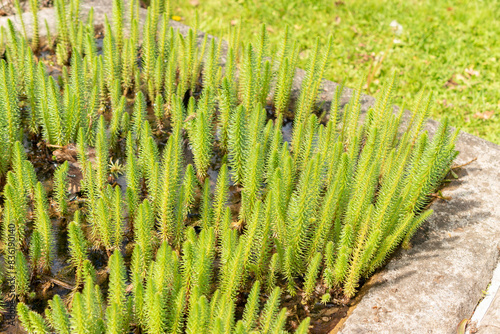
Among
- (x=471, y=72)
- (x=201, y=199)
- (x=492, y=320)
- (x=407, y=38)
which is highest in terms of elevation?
(x=407, y=38)

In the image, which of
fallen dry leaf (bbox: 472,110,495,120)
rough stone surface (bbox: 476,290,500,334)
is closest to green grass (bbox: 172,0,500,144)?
fallen dry leaf (bbox: 472,110,495,120)

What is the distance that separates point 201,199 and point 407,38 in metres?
3.94

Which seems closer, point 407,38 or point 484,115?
point 484,115

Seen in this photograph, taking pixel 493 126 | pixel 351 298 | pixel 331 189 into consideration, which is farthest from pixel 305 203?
pixel 493 126

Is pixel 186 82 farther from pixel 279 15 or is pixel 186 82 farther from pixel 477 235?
pixel 279 15

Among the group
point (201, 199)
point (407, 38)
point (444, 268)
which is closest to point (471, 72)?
point (407, 38)

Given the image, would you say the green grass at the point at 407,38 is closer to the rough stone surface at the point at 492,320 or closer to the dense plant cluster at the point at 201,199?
the dense plant cluster at the point at 201,199

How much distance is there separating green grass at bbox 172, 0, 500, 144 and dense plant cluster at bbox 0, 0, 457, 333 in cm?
194

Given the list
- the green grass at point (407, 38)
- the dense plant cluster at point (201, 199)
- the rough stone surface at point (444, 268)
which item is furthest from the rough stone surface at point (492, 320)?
the green grass at point (407, 38)

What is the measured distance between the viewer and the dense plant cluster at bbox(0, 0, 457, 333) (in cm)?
238

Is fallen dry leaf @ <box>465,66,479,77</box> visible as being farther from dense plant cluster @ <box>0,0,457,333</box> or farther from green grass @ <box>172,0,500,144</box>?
dense plant cluster @ <box>0,0,457,333</box>

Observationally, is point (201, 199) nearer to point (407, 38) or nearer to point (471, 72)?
point (471, 72)

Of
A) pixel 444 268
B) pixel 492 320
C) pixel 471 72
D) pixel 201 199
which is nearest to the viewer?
pixel 492 320

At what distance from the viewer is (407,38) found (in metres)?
6.03
